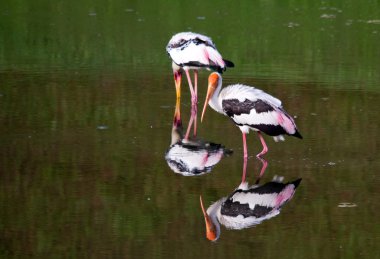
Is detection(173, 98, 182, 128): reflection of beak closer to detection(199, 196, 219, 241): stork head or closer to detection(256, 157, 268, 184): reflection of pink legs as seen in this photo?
detection(256, 157, 268, 184): reflection of pink legs

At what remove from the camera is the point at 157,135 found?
1086cm

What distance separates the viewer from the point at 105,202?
28.1 feet

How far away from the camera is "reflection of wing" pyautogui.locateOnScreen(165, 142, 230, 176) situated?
9609 mm

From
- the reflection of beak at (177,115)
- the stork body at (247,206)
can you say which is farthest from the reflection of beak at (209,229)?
the reflection of beak at (177,115)

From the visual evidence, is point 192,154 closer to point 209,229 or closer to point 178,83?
point 209,229

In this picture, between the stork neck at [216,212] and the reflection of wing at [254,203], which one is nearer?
the stork neck at [216,212]

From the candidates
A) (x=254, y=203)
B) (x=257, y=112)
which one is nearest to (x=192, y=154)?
(x=257, y=112)

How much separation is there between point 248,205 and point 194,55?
4221 mm

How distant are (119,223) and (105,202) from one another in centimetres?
59

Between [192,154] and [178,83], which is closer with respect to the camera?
[192,154]

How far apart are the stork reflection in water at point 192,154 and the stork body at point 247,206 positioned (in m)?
0.64

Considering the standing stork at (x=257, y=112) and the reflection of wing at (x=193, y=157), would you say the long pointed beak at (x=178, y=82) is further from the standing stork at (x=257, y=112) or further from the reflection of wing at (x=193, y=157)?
the standing stork at (x=257, y=112)

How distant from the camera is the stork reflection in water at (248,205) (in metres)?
8.05

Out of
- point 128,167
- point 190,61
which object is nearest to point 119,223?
point 128,167
